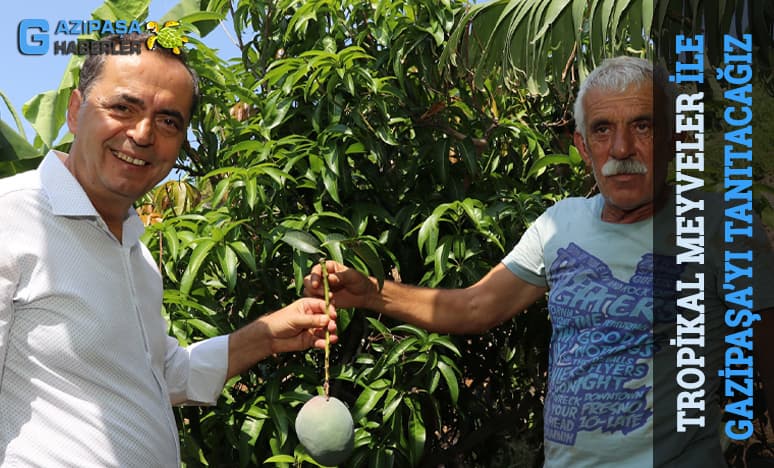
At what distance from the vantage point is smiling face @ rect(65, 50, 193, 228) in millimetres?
1477

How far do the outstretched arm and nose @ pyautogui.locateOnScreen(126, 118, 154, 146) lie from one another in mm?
585

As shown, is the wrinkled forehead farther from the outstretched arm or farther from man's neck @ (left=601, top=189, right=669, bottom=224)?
man's neck @ (left=601, top=189, right=669, bottom=224)

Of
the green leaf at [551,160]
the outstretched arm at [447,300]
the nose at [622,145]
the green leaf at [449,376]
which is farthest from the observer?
the green leaf at [551,160]

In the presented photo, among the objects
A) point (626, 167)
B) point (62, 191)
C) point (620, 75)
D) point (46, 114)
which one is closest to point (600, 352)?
point (626, 167)

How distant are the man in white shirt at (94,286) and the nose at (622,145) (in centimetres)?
68

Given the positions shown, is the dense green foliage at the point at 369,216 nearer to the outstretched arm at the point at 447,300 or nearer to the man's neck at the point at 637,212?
the outstretched arm at the point at 447,300

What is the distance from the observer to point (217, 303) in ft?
8.16

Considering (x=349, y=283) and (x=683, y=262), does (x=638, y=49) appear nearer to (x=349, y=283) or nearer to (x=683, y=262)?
(x=683, y=262)

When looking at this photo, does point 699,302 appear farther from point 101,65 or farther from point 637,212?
point 101,65

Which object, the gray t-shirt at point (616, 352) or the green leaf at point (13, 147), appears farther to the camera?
the green leaf at point (13, 147)

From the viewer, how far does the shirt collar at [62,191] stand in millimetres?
1392

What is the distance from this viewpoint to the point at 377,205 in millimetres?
2602

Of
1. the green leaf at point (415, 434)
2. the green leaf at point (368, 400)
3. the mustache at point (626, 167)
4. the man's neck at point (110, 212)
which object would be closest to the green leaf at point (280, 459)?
the green leaf at point (368, 400)

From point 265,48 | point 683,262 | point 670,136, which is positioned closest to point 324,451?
point 683,262
